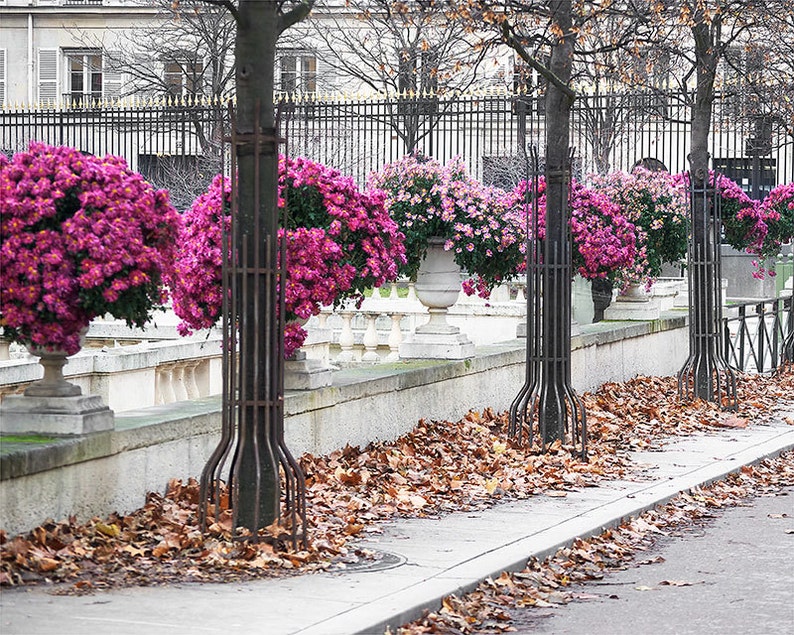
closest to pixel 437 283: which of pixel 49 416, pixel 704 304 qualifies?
pixel 704 304

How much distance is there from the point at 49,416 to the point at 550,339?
214 inches

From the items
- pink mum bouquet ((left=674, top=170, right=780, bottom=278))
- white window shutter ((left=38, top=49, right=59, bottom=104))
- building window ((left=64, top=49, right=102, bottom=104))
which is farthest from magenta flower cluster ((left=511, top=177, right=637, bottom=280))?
white window shutter ((left=38, top=49, right=59, bottom=104))

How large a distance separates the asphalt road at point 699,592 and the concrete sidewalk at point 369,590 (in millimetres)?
457

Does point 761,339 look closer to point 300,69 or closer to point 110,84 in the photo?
point 300,69

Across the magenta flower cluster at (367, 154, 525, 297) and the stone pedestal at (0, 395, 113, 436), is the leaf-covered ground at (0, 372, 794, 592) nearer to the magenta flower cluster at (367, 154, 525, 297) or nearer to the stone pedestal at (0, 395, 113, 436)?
the stone pedestal at (0, 395, 113, 436)

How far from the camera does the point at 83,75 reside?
47.9 metres

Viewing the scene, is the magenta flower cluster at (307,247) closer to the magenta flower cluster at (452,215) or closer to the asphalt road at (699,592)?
the magenta flower cluster at (452,215)

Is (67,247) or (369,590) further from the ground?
(67,247)

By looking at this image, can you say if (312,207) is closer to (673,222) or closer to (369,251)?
(369,251)

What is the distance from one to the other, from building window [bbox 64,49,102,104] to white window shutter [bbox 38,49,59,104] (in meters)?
0.38

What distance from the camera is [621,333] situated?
18.0m

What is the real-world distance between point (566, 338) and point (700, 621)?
551 cm

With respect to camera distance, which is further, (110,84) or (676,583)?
(110,84)

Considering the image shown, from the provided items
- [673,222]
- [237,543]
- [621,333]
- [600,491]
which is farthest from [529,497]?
[673,222]
